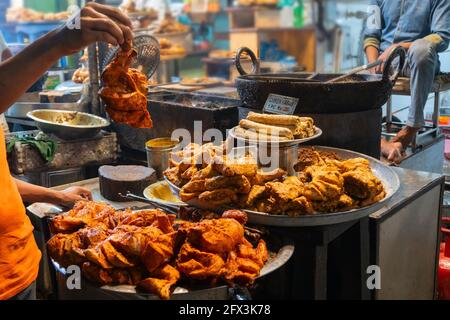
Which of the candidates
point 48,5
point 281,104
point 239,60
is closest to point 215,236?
point 281,104

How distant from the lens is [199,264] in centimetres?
127

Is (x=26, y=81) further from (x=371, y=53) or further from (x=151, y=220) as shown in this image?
(x=371, y=53)

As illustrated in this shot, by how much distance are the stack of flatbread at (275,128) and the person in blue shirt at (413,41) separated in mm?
1257

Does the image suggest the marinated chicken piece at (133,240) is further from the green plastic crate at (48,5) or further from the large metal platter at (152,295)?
the green plastic crate at (48,5)

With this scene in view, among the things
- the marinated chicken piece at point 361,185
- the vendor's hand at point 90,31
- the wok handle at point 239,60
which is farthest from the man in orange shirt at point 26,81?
the wok handle at point 239,60

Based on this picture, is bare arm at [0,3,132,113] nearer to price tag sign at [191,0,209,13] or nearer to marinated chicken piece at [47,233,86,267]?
marinated chicken piece at [47,233,86,267]

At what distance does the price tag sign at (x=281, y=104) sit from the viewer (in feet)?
6.94

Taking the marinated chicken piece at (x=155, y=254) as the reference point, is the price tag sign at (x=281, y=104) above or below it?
above

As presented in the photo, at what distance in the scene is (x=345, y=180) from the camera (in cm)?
159

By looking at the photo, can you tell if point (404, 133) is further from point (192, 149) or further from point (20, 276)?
point (20, 276)

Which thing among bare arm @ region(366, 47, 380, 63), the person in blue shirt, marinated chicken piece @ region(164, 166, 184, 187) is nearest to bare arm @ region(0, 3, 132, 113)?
marinated chicken piece @ region(164, 166, 184, 187)

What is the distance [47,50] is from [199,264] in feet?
2.18

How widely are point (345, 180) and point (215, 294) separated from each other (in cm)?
60

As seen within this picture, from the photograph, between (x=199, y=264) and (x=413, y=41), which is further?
(x=413, y=41)
